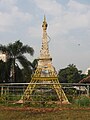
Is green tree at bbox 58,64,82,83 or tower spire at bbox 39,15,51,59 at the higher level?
green tree at bbox 58,64,82,83

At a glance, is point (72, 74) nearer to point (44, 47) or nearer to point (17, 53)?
point (17, 53)

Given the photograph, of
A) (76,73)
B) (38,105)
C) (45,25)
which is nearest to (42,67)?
(45,25)

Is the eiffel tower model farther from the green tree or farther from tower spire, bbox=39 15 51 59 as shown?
the green tree

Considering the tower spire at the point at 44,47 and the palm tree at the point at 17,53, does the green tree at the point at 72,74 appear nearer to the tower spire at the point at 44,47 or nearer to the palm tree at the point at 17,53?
the palm tree at the point at 17,53

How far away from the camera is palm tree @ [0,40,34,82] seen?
3522 centimetres

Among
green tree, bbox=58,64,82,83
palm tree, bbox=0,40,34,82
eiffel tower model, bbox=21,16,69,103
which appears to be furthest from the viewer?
green tree, bbox=58,64,82,83

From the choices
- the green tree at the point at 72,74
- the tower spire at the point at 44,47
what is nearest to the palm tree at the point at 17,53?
the tower spire at the point at 44,47

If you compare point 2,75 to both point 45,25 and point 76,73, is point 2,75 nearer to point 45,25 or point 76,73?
point 45,25

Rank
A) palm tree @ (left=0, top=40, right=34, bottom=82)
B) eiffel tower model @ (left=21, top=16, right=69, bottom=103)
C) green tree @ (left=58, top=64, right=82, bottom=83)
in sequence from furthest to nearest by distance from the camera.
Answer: green tree @ (left=58, top=64, right=82, bottom=83), palm tree @ (left=0, top=40, right=34, bottom=82), eiffel tower model @ (left=21, top=16, right=69, bottom=103)

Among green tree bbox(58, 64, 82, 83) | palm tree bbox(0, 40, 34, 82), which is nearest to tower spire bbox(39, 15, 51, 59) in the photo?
palm tree bbox(0, 40, 34, 82)

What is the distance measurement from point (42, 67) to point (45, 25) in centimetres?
286

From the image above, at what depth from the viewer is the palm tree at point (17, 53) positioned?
116 ft

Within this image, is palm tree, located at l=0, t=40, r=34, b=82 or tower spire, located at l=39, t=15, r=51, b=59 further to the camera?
palm tree, located at l=0, t=40, r=34, b=82

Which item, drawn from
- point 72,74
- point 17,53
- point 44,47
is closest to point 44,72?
point 44,47
